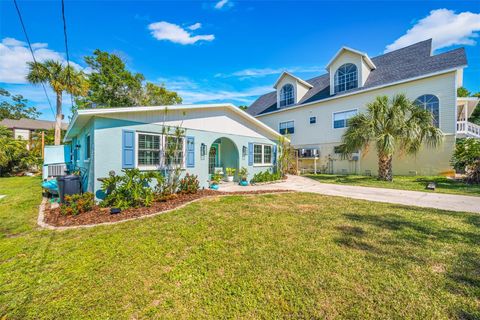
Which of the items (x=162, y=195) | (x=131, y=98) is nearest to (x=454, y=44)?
(x=162, y=195)

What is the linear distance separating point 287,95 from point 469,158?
14226 millimetres

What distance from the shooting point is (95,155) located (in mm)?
6605

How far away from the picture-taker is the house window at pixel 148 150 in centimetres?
766

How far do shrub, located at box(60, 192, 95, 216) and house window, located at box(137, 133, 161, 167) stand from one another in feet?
6.60

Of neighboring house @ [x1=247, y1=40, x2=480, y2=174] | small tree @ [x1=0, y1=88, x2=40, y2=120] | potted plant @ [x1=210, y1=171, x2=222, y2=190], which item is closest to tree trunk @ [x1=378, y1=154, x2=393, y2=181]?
neighboring house @ [x1=247, y1=40, x2=480, y2=174]

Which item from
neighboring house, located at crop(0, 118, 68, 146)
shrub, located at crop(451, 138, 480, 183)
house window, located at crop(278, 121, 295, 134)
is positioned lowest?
shrub, located at crop(451, 138, 480, 183)

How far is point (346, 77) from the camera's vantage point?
1677 cm

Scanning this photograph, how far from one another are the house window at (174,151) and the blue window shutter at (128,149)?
4.28 feet

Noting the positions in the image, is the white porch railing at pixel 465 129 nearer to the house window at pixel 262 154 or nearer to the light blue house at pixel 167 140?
the house window at pixel 262 154

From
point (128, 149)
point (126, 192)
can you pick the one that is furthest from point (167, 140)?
point (126, 192)

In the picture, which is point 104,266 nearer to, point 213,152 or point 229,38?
point 213,152

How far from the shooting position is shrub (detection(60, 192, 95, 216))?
224 inches

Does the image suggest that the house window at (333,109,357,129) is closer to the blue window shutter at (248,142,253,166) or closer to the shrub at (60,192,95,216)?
the blue window shutter at (248,142,253,166)

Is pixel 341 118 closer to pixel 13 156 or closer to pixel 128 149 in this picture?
pixel 128 149
